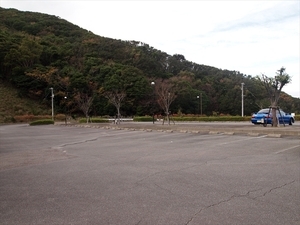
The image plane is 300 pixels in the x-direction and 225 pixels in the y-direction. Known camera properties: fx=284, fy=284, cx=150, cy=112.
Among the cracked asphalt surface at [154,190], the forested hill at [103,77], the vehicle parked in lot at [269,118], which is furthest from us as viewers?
the forested hill at [103,77]

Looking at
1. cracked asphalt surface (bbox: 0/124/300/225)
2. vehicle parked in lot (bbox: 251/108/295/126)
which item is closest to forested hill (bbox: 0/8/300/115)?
vehicle parked in lot (bbox: 251/108/295/126)

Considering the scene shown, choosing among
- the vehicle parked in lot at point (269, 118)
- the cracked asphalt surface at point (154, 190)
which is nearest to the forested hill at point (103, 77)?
the vehicle parked in lot at point (269, 118)

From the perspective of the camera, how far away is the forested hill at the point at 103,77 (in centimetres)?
5734

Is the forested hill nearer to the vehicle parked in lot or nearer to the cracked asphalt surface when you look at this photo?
the vehicle parked in lot

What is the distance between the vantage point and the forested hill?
57344mm

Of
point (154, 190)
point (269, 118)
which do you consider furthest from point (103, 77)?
point (154, 190)

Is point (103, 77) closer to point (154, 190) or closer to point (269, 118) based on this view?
point (269, 118)

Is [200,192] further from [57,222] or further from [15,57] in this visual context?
[15,57]

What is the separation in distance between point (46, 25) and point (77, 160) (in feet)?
300

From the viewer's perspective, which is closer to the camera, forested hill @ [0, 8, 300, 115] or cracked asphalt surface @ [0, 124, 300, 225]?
cracked asphalt surface @ [0, 124, 300, 225]

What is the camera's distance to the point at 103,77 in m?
60.5

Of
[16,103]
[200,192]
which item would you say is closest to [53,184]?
[200,192]

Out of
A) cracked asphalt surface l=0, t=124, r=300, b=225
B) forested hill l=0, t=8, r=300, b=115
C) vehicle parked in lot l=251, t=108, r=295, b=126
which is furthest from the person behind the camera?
forested hill l=0, t=8, r=300, b=115

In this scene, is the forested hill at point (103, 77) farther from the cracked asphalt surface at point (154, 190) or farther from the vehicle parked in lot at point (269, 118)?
the cracked asphalt surface at point (154, 190)
